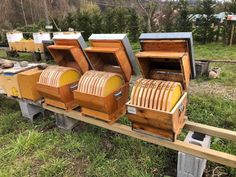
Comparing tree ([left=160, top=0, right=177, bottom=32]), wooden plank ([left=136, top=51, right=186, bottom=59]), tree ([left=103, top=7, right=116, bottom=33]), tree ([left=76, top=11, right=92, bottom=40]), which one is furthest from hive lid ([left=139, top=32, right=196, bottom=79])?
tree ([left=76, top=11, right=92, bottom=40])

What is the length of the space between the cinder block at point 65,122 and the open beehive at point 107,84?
0.46 meters

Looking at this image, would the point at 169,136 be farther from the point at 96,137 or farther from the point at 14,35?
the point at 14,35

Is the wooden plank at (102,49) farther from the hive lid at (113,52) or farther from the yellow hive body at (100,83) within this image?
the yellow hive body at (100,83)

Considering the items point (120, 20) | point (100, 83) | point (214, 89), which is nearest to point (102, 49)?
point (100, 83)

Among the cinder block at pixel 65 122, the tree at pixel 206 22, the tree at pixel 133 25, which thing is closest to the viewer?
the cinder block at pixel 65 122

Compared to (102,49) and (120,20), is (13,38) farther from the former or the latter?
(102,49)

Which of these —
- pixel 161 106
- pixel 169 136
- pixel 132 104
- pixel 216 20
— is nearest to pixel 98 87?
pixel 132 104

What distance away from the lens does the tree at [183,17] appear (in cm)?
1005

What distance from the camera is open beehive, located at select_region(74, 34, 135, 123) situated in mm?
A: 2670

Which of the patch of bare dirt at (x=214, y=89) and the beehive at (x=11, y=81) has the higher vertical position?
the beehive at (x=11, y=81)

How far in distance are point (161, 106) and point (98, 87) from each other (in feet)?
2.63

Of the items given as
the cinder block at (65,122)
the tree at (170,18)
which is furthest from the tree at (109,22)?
the cinder block at (65,122)

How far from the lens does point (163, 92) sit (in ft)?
7.57

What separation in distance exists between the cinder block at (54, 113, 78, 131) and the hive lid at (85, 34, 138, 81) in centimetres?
85
